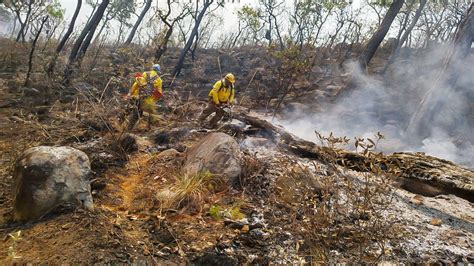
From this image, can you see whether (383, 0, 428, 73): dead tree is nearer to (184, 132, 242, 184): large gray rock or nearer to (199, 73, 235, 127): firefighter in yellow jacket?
(199, 73, 235, 127): firefighter in yellow jacket

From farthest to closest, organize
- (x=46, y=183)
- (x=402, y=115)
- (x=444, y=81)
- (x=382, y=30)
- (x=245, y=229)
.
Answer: (x=382, y=30) < (x=402, y=115) < (x=444, y=81) < (x=245, y=229) < (x=46, y=183)

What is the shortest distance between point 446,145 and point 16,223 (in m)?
8.27

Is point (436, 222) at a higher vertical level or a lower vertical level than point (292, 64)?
lower

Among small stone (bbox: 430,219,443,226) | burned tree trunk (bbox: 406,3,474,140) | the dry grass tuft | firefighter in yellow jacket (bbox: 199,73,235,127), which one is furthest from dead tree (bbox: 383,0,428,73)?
the dry grass tuft

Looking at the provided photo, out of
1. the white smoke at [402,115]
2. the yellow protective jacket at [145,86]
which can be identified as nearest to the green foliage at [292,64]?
the white smoke at [402,115]

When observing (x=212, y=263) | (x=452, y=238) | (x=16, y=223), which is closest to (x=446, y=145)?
(x=452, y=238)

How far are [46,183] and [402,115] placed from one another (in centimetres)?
928

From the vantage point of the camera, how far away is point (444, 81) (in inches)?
297

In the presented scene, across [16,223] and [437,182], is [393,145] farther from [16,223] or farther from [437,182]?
[16,223]

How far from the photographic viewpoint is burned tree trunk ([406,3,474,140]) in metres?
7.33

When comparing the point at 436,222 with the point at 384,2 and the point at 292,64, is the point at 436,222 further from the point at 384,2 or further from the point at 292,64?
the point at 384,2

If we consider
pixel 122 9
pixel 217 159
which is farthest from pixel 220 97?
pixel 122 9

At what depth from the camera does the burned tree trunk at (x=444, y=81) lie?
7.33 m

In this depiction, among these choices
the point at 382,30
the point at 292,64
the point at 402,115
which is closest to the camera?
the point at 292,64
